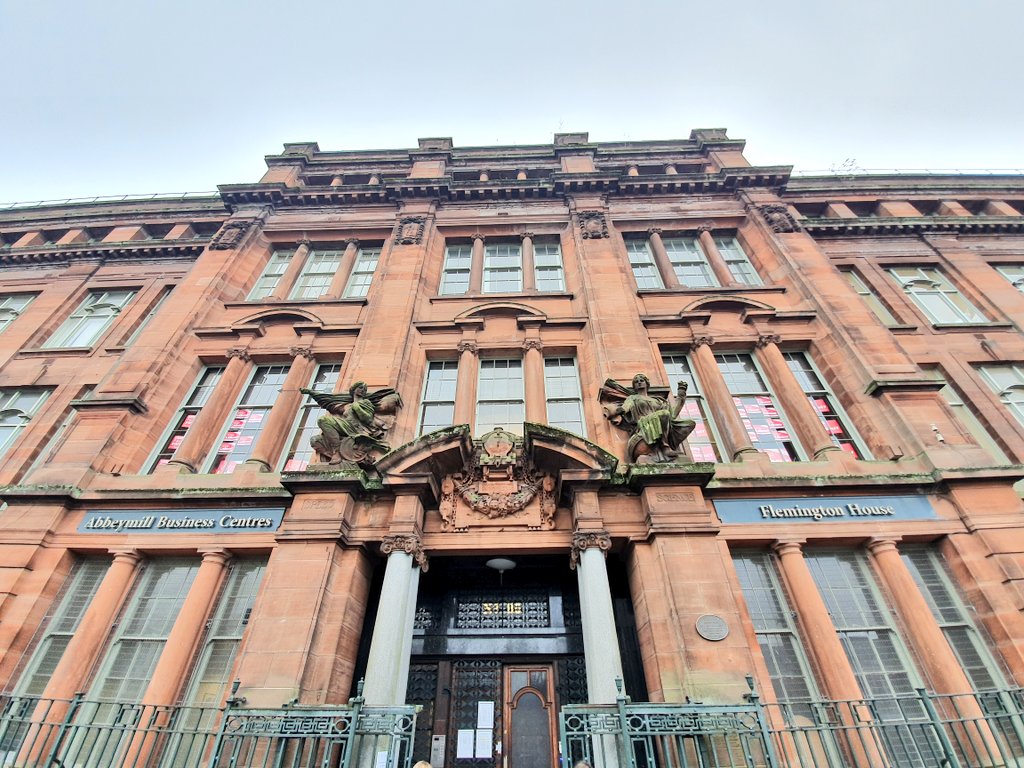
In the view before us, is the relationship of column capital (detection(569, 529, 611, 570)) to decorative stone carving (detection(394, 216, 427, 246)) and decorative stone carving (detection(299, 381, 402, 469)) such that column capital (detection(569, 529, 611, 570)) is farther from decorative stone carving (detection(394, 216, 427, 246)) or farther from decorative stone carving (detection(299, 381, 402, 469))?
decorative stone carving (detection(394, 216, 427, 246))

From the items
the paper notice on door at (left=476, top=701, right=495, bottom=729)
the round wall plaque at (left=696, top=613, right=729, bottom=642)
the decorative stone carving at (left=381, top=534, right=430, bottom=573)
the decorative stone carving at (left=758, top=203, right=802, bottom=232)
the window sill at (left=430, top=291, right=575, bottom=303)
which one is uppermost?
the decorative stone carving at (left=758, top=203, right=802, bottom=232)

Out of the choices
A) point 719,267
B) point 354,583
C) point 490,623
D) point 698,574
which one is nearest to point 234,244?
point 354,583

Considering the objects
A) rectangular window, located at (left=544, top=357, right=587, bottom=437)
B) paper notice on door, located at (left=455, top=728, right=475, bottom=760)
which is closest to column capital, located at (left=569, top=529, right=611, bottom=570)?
rectangular window, located at (left=544, top=357, right=587, bottom=437)

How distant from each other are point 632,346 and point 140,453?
11.6m

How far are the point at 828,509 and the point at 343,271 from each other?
1404 cm

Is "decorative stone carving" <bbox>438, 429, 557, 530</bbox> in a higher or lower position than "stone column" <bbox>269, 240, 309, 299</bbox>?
lower

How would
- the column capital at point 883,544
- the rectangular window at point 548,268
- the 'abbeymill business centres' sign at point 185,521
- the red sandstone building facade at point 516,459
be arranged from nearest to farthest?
the red sandstone building facade at point 516,459
the column capital at point 883,544
the 'abbeymill business centres' sign at point 185,521
the rectangular window at point 548,268

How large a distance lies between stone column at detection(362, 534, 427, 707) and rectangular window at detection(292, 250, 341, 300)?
9.21 m

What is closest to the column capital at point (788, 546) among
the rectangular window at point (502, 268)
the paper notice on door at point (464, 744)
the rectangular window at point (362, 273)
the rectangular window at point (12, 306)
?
the paper notice on door at point (464, 744)

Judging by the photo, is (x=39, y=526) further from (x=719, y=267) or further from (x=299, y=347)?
(x=719, y=267)

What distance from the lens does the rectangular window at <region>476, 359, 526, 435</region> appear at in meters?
11.6

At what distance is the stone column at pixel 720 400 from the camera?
35.2 ft

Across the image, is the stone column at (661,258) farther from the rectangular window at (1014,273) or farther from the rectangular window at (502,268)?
the rectangular window at (1014,273)

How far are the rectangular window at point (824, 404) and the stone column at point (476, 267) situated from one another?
8.63m
